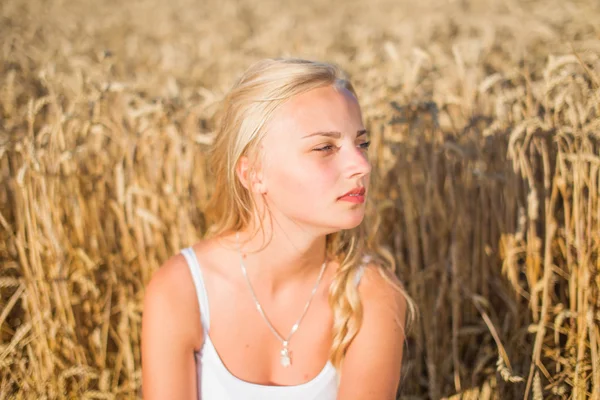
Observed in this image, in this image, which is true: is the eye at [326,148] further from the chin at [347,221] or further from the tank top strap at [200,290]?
the tank top strap at [200,290]

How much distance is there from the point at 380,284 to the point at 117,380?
1.14 metres

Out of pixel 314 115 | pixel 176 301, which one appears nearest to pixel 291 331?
pixel 176 301

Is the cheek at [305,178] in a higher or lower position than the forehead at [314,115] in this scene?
lower

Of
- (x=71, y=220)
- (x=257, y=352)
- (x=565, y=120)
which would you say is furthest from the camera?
(x=71, y=220)

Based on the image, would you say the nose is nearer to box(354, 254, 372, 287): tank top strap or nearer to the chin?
the chin

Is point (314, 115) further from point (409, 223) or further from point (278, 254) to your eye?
point (409, 223)

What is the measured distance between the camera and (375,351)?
1769mm

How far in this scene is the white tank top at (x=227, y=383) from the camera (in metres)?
1.73

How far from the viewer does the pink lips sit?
5.32 ft

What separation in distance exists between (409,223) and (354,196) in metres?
0.95

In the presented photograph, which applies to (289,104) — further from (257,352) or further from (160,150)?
(160,150)

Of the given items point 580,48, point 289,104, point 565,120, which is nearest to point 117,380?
point 289,104

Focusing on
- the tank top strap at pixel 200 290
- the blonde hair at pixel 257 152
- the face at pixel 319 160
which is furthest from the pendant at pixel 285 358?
the face at pixel 319 160

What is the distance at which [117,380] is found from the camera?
2.35m
